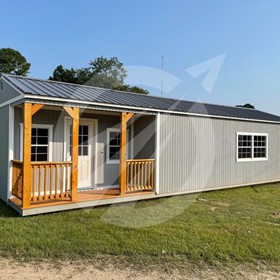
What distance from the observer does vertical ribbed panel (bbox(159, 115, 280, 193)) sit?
8.38m

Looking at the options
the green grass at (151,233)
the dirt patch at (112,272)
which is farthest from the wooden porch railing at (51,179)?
the dirt patch at (112,272)

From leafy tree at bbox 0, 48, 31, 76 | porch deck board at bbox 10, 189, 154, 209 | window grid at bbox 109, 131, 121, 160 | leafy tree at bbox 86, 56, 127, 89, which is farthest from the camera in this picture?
leafy tree at bbox 86, 56, 127, 89

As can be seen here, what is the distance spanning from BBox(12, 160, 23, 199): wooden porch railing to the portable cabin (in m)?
0.02

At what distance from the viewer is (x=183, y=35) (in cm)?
1288

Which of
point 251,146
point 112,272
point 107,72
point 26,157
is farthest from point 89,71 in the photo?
point 112,272

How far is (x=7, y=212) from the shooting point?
6.13 m

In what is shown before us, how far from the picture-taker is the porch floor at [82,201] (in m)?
5.89

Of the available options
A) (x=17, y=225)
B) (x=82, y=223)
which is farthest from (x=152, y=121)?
(x=17, y=225)

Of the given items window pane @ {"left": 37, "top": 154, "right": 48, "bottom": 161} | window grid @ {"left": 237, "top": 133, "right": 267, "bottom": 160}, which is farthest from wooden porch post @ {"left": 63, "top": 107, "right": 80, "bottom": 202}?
window grid @ {"left": 237, "top": 133, "right": 267, "bottom": 160}

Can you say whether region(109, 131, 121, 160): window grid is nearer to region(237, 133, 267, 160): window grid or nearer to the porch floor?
the porch floor

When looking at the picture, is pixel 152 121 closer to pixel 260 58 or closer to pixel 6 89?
pixel 6 89

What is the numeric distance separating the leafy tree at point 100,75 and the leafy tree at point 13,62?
4.48 m

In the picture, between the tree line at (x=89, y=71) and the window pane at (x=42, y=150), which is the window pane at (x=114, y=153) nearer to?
the window pane at (x=42, y=150)

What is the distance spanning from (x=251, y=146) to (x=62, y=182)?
797 centimetres
